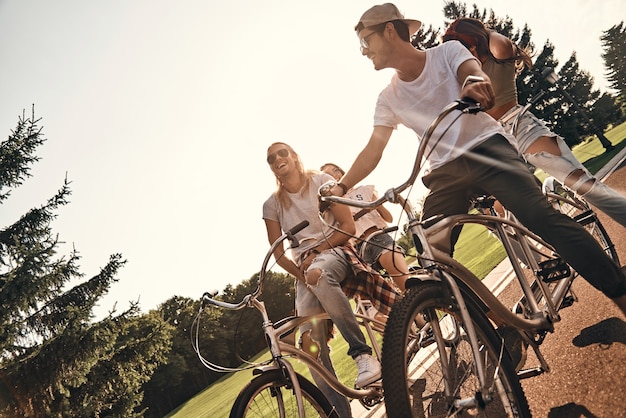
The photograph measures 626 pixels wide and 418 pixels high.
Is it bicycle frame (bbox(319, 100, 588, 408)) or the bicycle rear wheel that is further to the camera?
the bicycle rear wheel

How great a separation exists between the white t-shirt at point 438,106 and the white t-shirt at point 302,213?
128 cm

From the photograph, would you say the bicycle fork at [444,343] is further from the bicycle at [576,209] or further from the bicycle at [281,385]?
the bicycle at [576,209]

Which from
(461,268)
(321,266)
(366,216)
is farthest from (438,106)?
(366,216)

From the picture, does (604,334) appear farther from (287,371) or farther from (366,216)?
(366,216)

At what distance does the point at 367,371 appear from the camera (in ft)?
11.1

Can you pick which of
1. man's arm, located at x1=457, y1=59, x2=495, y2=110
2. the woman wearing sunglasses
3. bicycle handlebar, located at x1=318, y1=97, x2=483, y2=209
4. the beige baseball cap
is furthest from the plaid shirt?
man's arm, located at x1=457, y1=59, x2=495, y2=110

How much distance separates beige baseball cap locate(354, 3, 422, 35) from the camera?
2.97 m

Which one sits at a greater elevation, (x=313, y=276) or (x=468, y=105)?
(x=468, y=105)

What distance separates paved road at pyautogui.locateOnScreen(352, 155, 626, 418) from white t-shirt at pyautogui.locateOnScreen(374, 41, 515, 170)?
1481mm

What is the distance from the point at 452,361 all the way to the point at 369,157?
4.53 ft

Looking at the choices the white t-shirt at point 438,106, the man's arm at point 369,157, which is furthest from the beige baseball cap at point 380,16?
the man's arm at point 369,157

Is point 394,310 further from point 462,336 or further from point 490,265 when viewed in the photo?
point 490,265

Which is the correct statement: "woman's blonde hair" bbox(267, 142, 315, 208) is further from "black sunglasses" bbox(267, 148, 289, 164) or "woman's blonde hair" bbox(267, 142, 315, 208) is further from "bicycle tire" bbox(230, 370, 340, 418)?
"bicycle tire" bbox(230, 370, 340, 418)

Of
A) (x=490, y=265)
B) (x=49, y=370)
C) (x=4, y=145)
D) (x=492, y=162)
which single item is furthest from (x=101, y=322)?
(x=492, y=162)
